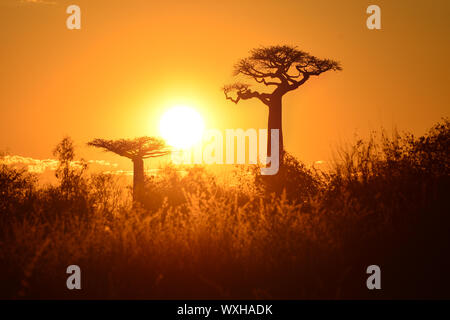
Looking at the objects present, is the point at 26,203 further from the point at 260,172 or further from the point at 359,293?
the point at 260,172

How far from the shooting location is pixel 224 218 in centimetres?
647

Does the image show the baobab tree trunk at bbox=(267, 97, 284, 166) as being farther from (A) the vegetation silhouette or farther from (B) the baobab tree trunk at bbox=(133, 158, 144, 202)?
(A) the vegetation silhouette

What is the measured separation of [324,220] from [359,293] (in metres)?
1.32

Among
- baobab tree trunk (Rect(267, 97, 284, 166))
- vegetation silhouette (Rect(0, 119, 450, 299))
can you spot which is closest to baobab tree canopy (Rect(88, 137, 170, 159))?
baobab tree trunk (Rect(267, 97, 284, 166))

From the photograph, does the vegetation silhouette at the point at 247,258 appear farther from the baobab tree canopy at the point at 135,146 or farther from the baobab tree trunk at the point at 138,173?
the baobab tree canopy at the point at 135,146

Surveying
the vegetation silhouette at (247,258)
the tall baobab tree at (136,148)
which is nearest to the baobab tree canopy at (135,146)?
the tall baobab tree at (136,148)

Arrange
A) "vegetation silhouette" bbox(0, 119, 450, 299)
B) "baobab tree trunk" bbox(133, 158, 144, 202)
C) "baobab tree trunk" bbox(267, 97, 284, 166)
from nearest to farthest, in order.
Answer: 1. "vegetation silhouette" bbox(0, 119, 450, 299)
2. "baobab tree trunk" bbox(267, 97, 284, 166)
3. "baobab tree trunk" bbox(133, 158, 144, 202)

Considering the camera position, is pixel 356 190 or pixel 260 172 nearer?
pixel 356 190

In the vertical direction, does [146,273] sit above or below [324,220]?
below

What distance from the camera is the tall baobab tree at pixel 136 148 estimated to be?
32.7 meters

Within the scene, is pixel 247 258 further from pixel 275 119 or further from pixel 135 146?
pixel 135 146

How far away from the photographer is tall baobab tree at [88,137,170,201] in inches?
1286
